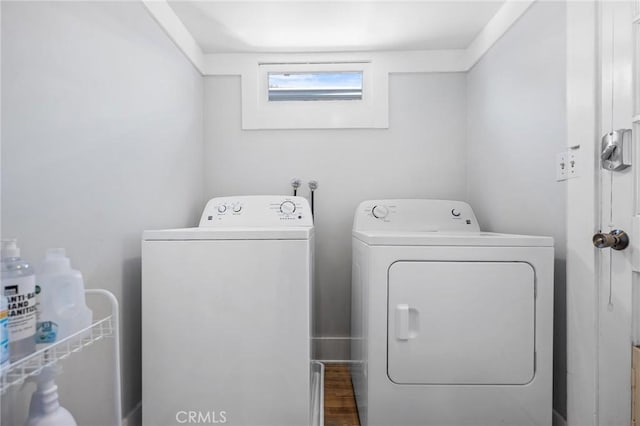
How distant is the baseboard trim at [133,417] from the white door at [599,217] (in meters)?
1.79

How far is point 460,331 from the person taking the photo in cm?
129

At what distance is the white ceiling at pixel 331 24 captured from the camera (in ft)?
5.83

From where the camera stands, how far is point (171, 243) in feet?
4.15

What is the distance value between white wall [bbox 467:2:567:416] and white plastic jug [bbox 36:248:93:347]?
67.3 inches

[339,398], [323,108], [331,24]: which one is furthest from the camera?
[323,108]

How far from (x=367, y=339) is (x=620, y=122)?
1.19 metres

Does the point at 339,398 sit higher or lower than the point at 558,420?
lower

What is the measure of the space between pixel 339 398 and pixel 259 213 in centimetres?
115

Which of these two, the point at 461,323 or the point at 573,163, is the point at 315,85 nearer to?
the point at 573,163

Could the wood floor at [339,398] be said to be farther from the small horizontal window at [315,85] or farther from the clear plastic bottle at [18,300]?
the small horizontal window at [315,85]

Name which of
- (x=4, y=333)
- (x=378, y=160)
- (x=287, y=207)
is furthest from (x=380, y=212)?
(x=4, y=333)

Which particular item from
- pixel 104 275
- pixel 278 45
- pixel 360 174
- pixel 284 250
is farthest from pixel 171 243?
pixel 278 45

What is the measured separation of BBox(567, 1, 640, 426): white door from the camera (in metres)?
1.09

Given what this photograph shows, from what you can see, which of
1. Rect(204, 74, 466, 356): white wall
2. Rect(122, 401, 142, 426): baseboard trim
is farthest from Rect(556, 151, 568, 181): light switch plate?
Rect(122, 401, 142, 426): baseboard trim
